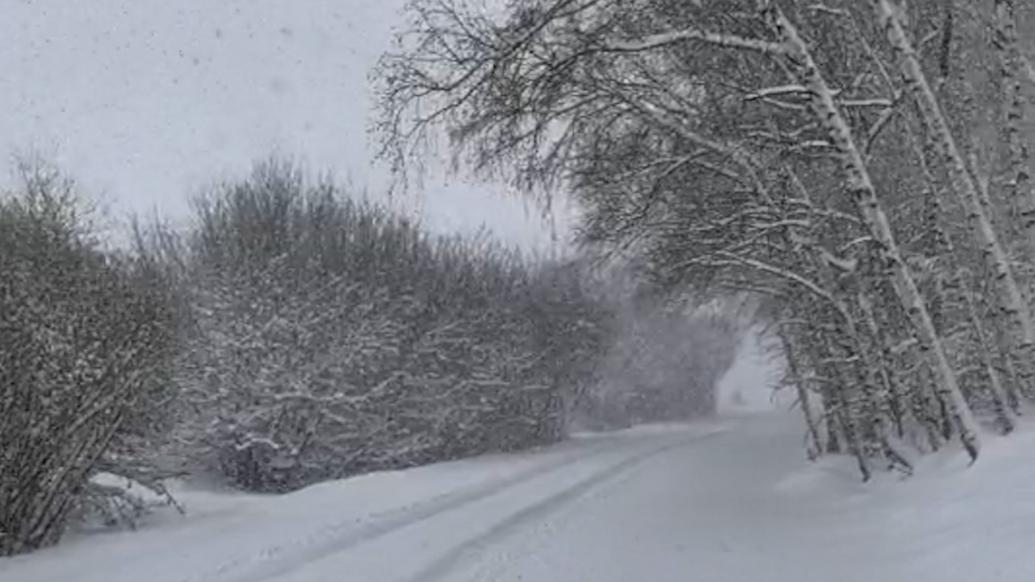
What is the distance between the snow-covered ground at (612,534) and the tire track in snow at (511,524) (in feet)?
0.13

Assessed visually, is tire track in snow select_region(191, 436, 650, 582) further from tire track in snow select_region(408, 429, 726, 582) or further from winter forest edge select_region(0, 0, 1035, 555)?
winter forest edge select_region(0, 0, 1035, 555)

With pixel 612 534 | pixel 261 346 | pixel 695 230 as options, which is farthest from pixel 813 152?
pixel 261 346

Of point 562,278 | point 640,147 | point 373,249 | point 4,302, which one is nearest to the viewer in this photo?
point 4,302

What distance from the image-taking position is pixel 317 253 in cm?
2942

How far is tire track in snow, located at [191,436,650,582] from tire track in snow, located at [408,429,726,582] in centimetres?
113

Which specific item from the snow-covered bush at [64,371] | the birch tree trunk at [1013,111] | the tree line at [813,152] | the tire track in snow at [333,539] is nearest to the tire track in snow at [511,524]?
the tire track in snow at [333,539]

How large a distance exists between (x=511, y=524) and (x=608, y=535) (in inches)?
79.5

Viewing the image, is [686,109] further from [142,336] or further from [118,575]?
[118,575]

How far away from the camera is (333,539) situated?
1230cm

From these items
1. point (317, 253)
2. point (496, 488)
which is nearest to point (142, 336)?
point (496, 488)

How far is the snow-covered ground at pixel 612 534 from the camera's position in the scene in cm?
857

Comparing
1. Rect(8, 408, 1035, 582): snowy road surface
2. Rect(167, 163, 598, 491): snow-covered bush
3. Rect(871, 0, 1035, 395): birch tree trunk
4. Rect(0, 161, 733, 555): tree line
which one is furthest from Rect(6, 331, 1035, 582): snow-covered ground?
Rect(167, 163, 598, 491): snow-covered bush

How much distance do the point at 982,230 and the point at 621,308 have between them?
42894 mm

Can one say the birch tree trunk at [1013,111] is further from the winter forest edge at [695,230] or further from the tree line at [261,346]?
the tree line at [261,346]
